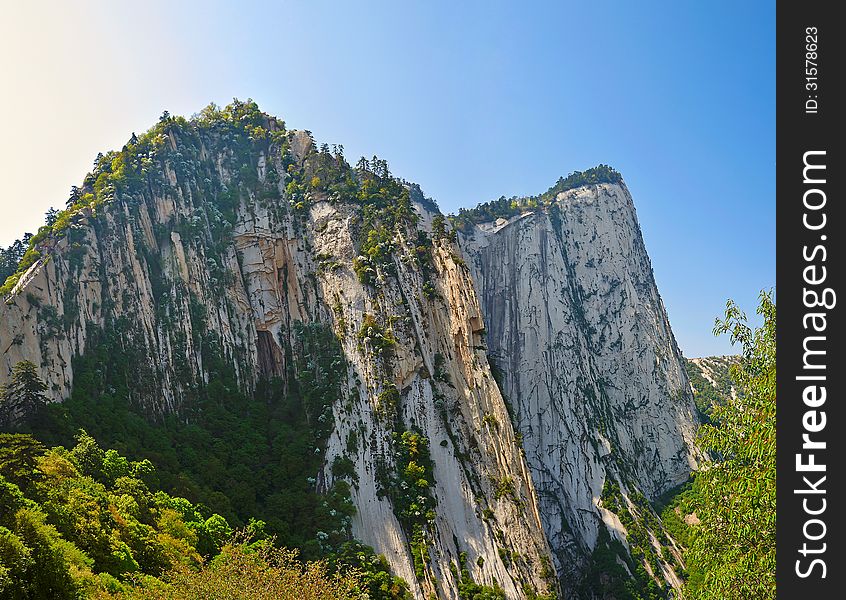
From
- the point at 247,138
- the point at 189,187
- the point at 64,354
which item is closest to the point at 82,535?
the point at 64,354

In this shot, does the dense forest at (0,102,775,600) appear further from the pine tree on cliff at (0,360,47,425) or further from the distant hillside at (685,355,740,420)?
the distant hillside at (685,355,740,420)

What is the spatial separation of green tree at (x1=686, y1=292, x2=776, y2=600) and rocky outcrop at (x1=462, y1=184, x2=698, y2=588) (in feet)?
160

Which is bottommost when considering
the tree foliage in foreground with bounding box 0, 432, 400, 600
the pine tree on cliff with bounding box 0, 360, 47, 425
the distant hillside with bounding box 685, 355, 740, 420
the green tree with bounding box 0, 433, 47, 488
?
the tree foliage in foreground with bounding box 0, 432, 400, 600

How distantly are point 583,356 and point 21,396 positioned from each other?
62.8m

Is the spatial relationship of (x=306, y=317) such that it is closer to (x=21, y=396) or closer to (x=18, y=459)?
(x=21, y=396)

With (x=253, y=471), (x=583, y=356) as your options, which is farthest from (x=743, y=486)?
(x=583, y=356)

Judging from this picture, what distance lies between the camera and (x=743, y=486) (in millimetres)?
9586

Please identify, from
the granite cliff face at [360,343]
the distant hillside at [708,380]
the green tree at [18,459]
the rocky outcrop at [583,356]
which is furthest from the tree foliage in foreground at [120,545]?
the distant hillside at [708,380]

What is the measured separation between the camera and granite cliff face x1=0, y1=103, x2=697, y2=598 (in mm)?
34438

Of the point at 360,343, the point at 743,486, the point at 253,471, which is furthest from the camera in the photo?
the point at 360,343

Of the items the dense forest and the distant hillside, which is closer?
the dense forest
